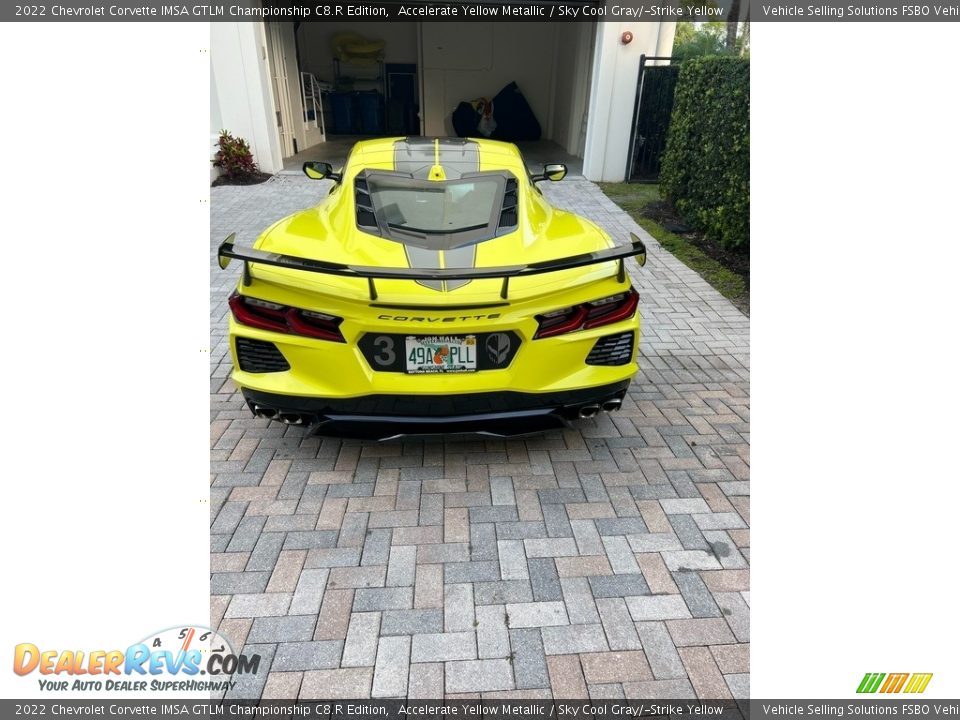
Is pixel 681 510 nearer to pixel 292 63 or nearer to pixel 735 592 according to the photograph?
pixel 735 592

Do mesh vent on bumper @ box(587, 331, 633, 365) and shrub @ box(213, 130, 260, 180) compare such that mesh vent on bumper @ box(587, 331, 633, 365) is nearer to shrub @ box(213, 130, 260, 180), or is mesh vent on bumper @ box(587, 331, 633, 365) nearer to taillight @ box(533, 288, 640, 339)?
taillight @ box(533, 288, 640, 339)

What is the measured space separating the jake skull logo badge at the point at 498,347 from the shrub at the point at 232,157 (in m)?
9.45

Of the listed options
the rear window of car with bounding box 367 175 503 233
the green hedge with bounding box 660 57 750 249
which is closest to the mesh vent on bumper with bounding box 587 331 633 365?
the rear window of car with bounding box 367 175 503 233

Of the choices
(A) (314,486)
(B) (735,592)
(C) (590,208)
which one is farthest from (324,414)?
(C) (590,208)

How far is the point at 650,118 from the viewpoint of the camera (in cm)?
994

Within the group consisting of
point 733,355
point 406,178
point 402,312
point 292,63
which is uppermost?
point 292,63

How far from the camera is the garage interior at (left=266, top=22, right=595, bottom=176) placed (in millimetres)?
12992

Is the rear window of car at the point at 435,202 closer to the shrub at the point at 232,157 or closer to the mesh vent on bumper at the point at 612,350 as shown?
the mesh vent on bumper at the point at 612,350

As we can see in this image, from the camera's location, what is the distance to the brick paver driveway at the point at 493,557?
180cm

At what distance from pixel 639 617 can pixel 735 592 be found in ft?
1.43

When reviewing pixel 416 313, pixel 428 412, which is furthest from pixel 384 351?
pixel 428 412

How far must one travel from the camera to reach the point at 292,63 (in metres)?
11.8
